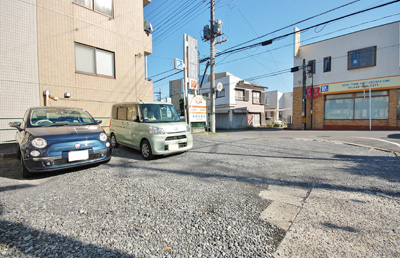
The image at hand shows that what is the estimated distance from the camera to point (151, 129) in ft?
15.7

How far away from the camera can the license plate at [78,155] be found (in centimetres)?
344

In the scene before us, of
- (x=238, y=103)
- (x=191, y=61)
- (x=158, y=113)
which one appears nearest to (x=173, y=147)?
(x=158, y=113)

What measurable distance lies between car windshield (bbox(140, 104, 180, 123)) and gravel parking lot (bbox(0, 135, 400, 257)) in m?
1.50

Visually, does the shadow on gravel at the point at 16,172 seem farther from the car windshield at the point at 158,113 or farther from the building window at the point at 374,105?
the building window at the point at 374,105

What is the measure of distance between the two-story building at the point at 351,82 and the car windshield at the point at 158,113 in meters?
16.5

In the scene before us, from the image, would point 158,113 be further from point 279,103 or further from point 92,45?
point 279,103

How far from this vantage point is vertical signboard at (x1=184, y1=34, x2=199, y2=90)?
10.4 metres

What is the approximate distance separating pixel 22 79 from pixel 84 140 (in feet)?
16.9

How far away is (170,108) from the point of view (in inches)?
231

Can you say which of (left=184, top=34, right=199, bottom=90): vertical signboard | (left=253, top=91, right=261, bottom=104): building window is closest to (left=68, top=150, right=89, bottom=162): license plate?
(left=184, top=34, right=199, bottom=90): vertical signboard

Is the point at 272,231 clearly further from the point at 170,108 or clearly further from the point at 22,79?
the point at 22,79

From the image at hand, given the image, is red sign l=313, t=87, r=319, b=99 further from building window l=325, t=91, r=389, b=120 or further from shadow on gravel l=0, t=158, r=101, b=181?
shadow on gravel l=0, t=158, r=101, b=181

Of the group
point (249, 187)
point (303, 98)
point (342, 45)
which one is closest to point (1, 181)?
point (249, 187)

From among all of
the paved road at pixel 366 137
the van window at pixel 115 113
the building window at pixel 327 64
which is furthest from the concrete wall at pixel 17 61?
the building window at pixel 327 64
